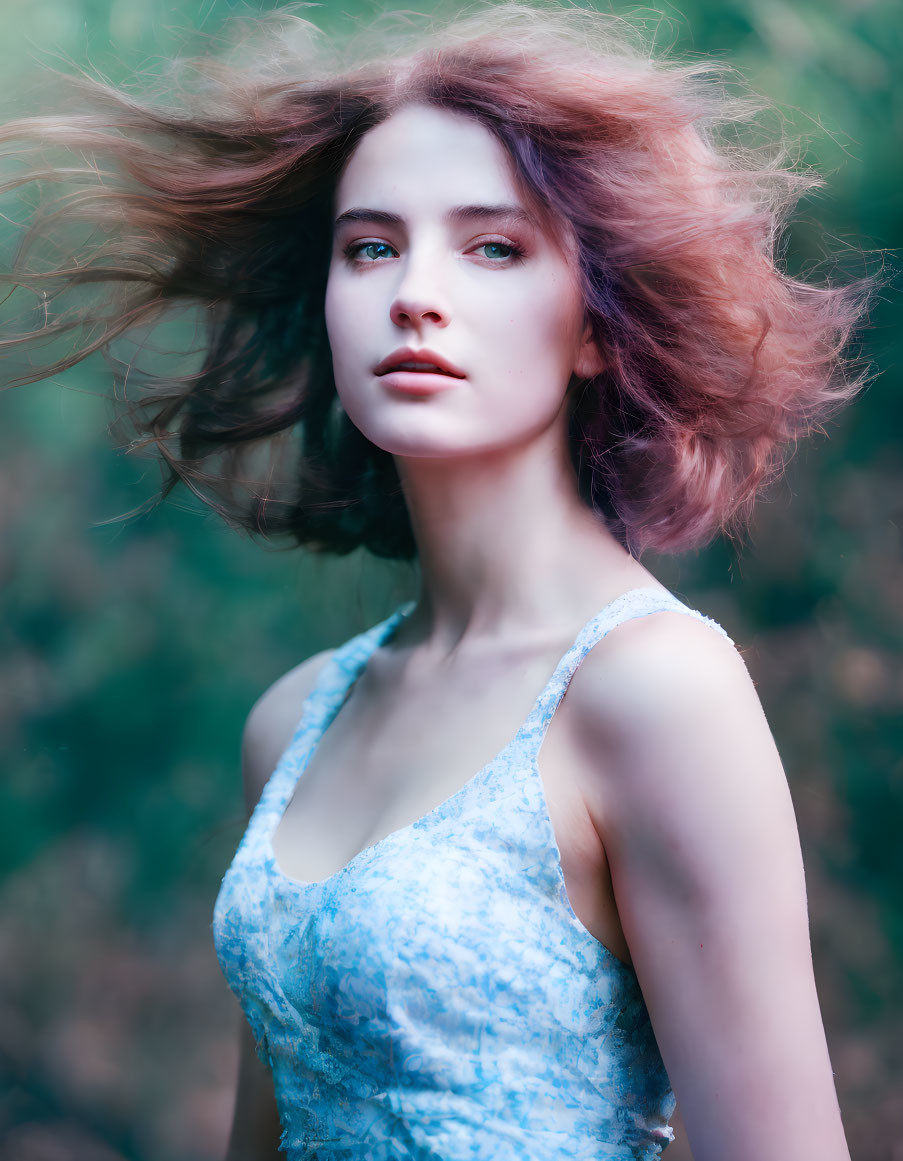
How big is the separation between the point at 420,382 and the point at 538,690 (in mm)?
287

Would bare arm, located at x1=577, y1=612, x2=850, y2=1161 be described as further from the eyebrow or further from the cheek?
the eyebrow

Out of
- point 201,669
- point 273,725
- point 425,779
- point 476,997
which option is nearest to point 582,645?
point 425,779

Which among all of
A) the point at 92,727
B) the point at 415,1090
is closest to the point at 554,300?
the point at 415,1090

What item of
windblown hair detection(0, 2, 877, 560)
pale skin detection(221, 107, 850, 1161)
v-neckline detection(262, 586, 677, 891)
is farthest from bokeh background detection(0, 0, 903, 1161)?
pale skin detection(221, 107, 850, 1161)

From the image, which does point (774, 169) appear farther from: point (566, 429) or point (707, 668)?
point (707, 668)

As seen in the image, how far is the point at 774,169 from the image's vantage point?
3.59 feet

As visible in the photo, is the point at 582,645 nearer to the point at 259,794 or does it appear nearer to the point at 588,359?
the point at 588,359

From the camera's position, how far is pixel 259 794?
1.33 m

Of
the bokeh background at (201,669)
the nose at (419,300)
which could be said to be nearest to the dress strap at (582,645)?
the nose at (419,300)

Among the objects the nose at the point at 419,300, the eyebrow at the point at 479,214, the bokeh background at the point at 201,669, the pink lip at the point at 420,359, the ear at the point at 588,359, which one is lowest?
the bokeh background at the point at 201,669

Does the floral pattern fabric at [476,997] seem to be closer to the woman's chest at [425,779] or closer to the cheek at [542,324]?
the woman's chest at [425,779]

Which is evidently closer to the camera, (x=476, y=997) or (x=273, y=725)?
(x=476, y=997)

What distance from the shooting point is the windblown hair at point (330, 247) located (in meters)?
1.02

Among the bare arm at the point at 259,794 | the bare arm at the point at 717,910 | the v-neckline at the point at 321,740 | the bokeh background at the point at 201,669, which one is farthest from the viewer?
the bokeh background at the point at 201,669
